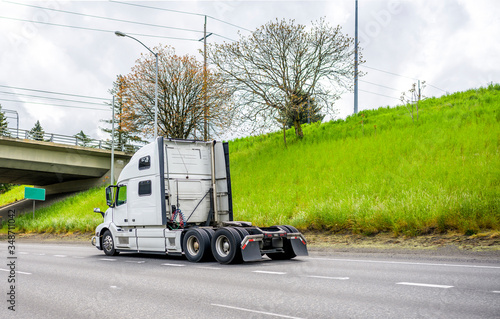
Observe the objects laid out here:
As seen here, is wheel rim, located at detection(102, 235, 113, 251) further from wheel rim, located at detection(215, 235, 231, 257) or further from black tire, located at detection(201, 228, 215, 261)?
wheel rim, located at detection(215, 235, 231, 257)

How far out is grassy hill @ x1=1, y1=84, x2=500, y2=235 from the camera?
591 inches

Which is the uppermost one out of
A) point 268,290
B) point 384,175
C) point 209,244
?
point 384,175

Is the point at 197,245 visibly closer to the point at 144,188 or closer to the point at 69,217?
the point at 144,188

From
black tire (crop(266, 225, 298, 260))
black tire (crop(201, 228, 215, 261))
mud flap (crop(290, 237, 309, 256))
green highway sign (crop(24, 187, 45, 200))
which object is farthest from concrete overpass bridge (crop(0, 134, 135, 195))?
mud flap (crop(290, 237, 309, 256))

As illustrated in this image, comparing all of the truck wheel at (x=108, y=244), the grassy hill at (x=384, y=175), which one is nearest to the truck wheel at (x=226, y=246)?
the truck wheel at (x=108, y=244)

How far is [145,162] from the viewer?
45.1ft

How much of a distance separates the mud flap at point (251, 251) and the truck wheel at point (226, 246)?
21 cm

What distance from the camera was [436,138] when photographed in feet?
76.1

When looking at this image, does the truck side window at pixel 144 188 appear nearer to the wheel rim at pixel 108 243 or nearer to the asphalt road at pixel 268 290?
the wheel rim at pixel 108 243

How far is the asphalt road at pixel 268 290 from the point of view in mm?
5996

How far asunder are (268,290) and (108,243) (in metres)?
9.10

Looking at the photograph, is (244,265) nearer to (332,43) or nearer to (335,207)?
(335,207)

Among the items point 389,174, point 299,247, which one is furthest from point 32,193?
→ point 299,247

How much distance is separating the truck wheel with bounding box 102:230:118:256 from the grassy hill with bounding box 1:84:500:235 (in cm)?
663
